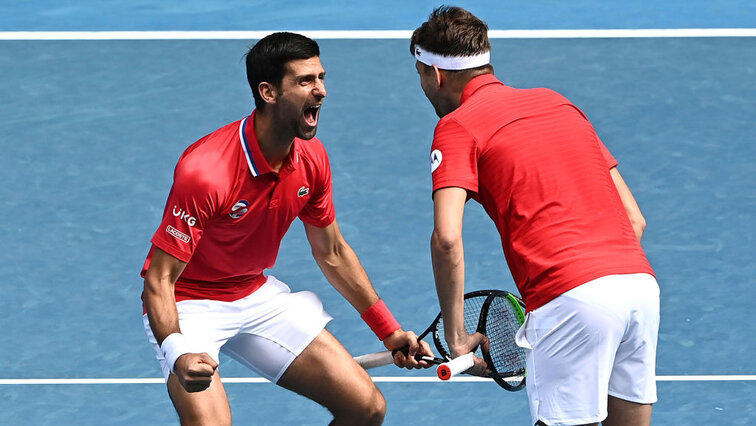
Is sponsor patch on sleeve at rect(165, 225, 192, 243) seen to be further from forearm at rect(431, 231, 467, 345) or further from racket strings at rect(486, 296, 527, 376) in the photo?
racket strings at rect(486, 296, 527, 376)

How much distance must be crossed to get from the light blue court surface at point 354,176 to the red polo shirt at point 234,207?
1219mm

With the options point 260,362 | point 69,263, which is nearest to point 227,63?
point 69,263

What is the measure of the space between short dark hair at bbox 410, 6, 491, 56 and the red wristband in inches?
53.1

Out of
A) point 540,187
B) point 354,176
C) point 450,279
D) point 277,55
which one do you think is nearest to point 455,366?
point 450,279

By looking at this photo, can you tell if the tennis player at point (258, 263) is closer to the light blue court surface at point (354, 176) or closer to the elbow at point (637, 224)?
the light blue court surface at point (354, 176)

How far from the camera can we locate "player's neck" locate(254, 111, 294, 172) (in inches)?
213

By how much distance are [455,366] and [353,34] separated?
643 centimetres

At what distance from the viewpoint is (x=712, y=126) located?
Answer: 30.7 feet

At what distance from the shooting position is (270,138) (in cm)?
543

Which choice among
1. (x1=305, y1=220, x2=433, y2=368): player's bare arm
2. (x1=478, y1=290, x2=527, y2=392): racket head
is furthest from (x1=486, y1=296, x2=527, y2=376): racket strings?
(x1=305, y1=220, x2=433, y2=368): player's bare arm

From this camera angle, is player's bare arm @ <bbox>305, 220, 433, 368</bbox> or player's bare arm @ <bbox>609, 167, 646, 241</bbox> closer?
player's bare arm @ <bbox>609, 167, 646, 241</bbox>

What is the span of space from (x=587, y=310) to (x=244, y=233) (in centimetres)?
161

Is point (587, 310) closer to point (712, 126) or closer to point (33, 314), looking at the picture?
point (33, 314)

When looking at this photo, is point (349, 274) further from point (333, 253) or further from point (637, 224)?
point (637, 224)
